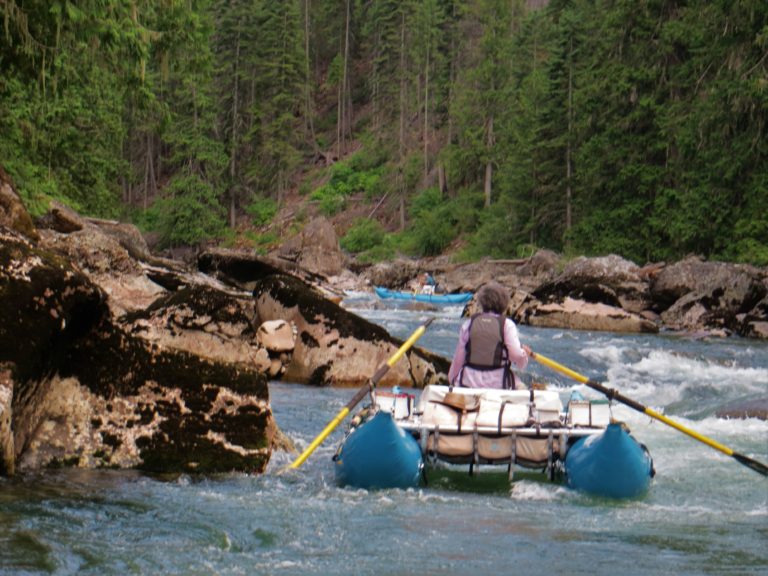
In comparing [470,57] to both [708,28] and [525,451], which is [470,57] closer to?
[708,28]

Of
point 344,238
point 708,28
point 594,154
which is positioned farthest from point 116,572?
point 344,238

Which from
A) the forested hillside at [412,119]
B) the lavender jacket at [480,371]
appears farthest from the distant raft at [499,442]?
the forested hillside at [412,119]

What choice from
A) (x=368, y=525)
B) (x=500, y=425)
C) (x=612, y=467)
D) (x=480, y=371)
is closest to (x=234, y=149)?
(x=480, y=371)

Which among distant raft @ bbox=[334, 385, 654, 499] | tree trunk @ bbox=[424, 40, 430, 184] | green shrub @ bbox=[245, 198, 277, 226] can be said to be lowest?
distant raft @ bbox=[334, 385, 654, 499]

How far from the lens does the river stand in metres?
5.20

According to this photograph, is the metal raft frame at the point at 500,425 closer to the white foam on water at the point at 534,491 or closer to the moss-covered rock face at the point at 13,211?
the white foam on water at the point at 534,491

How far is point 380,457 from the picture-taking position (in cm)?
714

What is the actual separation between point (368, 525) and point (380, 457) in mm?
996

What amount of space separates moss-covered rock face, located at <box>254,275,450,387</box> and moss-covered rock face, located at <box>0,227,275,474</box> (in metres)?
4.52

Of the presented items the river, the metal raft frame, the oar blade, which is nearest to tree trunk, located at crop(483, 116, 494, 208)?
the river

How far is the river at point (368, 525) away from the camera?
5199 millimetres

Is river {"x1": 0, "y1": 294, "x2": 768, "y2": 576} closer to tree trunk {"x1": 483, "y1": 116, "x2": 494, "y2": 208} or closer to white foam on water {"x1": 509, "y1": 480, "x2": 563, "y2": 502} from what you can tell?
white foam on water {"x1": 509, "y1": 480, "x2": 563, "y2": 502}

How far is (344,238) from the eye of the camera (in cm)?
5294

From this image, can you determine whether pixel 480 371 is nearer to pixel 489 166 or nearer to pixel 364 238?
pixel 489 166
